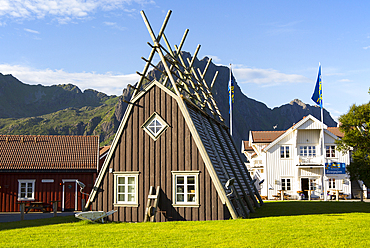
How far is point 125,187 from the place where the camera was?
1753 centimetres

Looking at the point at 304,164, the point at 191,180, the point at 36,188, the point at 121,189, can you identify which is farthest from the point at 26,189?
the point at 304,164

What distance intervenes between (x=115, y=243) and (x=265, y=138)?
36659mm

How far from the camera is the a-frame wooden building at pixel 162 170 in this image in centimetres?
1622

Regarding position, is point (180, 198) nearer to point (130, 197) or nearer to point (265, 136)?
point (130, 197)

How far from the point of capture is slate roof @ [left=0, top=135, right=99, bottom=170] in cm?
2791

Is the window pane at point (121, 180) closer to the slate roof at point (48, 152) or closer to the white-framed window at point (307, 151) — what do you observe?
the slate roof at point (48, 152)

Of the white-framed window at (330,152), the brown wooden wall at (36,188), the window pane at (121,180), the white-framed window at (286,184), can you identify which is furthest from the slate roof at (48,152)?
the white-framed window at (330,152)

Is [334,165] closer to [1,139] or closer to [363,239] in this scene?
[363,239]

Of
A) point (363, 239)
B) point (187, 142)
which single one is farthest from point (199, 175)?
point (363, 239)

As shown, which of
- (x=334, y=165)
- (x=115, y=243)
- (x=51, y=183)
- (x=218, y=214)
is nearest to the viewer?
(x=115, y=243)

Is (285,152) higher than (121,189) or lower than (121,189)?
higher

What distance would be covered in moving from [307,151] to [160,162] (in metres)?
27.5

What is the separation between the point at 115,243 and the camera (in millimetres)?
11039

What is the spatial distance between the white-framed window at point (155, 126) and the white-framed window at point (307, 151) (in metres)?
27.1
